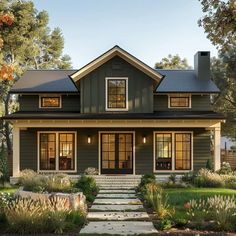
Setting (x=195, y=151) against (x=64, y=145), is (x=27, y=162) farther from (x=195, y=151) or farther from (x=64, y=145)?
(x=195, y=151)

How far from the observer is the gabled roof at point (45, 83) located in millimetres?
23500

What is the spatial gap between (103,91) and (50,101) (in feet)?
11.1

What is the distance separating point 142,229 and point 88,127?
12023mm

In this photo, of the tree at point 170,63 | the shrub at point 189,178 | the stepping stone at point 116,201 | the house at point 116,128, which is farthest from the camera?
the tree at point 170,63

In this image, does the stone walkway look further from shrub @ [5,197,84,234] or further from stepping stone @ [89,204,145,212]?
shrub @ [5,197,84,234]

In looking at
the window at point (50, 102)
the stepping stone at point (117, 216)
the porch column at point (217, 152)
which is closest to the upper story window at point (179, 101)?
the porch column at point (217, 152)

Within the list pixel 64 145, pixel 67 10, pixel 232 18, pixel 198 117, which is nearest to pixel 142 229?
pixel 232 18

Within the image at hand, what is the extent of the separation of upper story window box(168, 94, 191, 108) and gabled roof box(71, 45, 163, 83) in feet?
6.97

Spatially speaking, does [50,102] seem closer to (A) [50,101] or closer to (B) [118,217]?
(A) [50,101]

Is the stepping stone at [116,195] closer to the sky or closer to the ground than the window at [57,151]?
closer to the ground

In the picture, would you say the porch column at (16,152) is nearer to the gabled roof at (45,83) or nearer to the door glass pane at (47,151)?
the door glass pane at (47,151)

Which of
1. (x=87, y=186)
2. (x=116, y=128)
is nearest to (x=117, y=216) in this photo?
(x=87, y=186)

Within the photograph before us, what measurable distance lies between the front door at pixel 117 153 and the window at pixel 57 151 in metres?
1.68

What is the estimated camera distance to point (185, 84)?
24547mm
